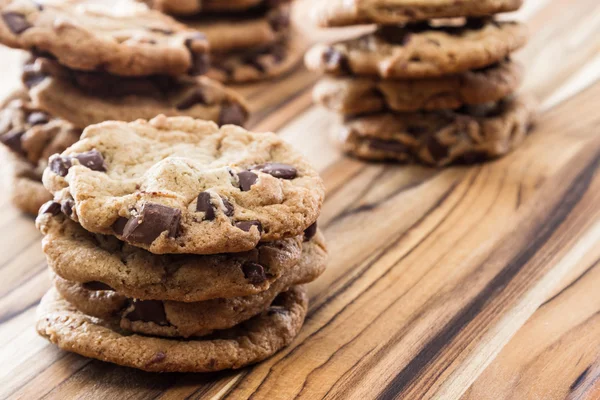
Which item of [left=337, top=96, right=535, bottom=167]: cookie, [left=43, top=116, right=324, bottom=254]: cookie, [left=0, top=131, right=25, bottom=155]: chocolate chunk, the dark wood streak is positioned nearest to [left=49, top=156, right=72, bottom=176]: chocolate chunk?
[left=43, top=116, right=324, bottom=254]: cookie

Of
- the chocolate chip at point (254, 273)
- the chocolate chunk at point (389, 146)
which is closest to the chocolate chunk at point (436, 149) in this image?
the chocolate chunk at point (389, 146)

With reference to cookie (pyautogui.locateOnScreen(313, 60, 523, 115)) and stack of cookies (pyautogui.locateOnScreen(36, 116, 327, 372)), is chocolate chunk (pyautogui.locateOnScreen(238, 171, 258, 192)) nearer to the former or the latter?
stack of cookies (pyautogui.locateOnScreen(36, 116, 327, 372))

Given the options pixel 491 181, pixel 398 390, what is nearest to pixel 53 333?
pixel 398 390

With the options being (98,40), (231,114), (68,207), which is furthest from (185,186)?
(231,114)

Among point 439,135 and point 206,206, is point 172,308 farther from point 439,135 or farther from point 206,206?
point 439,135

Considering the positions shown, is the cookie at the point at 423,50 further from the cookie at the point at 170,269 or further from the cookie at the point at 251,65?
the cookie at the point at 170,269

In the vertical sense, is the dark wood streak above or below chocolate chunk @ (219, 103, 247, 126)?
above
